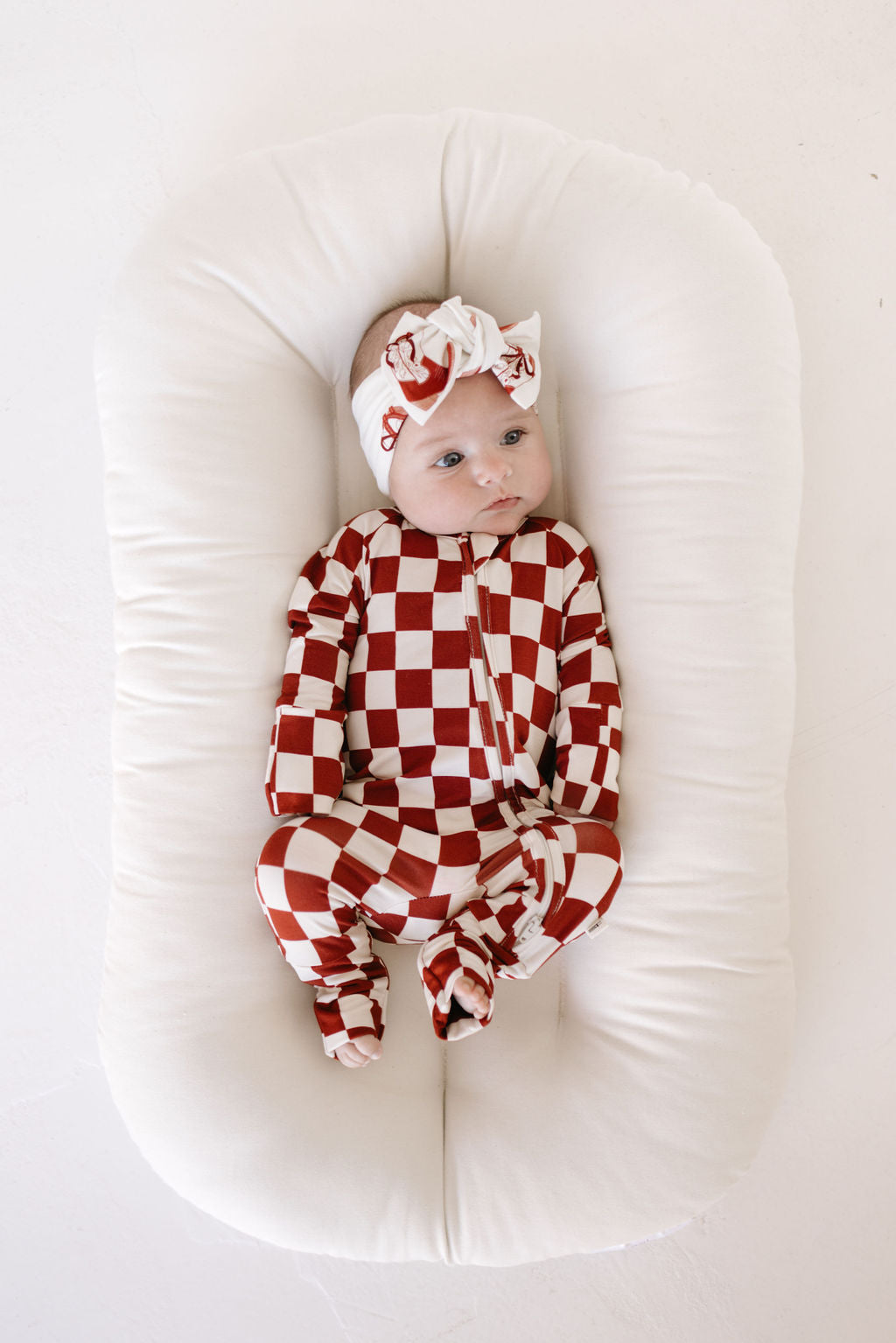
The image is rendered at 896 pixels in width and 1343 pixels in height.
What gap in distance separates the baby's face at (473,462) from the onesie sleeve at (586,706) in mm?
166

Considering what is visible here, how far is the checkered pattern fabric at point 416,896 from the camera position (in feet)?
4.15

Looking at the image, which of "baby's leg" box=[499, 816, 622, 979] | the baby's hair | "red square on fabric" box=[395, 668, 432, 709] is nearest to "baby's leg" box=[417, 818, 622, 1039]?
"baby's leg" box=[499, 816, 622, 979]

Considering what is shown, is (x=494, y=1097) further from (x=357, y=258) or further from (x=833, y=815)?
(x=357, y=258)

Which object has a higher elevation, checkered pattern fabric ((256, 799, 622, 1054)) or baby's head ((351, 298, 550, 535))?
baby's head ((351, 298, 550, 535))

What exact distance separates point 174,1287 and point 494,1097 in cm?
77

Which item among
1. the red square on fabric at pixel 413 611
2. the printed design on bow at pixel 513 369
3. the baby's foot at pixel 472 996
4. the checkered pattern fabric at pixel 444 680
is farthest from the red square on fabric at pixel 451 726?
the printed design on bow at pixel 513 369

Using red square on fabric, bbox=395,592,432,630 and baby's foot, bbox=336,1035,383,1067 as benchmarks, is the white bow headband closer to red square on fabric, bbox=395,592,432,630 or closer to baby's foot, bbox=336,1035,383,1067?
red square on fabric, bbox=395,592,432,630

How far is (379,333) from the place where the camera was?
1446 mm

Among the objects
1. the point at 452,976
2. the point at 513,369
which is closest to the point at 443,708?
the point at 452,976

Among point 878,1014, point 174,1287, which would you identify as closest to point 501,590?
point 878,1014

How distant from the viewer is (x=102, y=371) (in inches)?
56.1

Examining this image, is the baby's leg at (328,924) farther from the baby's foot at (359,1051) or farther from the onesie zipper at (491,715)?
the onesie zipper at (491,715)

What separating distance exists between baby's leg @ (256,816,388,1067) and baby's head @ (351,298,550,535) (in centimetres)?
51

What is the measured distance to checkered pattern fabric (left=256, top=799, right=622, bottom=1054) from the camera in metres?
1.26
